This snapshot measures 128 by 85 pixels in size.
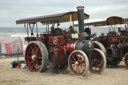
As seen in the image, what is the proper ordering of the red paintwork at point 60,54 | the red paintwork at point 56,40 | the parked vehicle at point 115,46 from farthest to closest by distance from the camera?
1. the parked vehicle at point 115,46
2. the red paintwork at point 56,40
3. the red paintwork at point 60,54

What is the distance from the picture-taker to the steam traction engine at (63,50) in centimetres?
683

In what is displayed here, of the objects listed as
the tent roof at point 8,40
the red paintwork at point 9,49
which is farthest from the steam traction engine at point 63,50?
the tent roof at point 8,40

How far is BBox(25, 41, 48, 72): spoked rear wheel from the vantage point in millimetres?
7257

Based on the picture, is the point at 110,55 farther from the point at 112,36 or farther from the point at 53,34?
the point at 53,34

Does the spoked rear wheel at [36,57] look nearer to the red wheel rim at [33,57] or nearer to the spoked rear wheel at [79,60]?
the red wheel rim at [33,57]

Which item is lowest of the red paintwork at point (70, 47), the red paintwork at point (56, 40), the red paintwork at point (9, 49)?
the red paintwork at point (9, 49)

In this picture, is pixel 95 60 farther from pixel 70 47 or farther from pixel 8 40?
pixel 8 40

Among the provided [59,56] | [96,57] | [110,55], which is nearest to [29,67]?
[59,56]

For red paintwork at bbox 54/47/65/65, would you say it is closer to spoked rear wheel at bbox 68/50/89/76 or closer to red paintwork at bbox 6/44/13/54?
spoked rear wheel at bbox 68/50/89/76

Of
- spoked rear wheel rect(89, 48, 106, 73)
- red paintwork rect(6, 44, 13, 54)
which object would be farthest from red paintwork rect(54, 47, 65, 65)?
red paintwork rect(6, 44, 13, 54)

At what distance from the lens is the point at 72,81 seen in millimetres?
5859

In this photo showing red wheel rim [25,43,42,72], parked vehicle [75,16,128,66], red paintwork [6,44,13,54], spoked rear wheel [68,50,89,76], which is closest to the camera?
spoked rear wheel [68,50,89,76]

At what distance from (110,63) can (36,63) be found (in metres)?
3.60

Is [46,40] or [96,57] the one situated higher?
[46,40]
